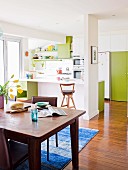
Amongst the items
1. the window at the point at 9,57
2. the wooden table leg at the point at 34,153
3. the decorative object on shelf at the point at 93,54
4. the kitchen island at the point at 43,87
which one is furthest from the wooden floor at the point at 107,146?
the window at the point at 9,57

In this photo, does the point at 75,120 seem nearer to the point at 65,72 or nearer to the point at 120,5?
the point at 120,5

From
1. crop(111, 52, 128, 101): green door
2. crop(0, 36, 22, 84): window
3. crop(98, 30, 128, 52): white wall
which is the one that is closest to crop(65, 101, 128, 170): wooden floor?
crop(111, 52, 128, 101): green door

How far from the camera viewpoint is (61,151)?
10.4 ft

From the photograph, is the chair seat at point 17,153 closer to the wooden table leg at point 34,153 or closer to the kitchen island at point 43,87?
the wooden table leg at point 34,153

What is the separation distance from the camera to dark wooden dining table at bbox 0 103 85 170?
1844 millimetres

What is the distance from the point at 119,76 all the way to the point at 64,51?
2.51 metres

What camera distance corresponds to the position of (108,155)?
304 cm

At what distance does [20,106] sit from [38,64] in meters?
7.06

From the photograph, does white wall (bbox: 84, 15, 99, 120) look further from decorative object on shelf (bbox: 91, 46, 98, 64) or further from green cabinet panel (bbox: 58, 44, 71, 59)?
green cabinet panel (bbox: 58, 44, 71, 59)

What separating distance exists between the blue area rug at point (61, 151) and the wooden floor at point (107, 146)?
0.10 m

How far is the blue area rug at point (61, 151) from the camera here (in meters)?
2.73

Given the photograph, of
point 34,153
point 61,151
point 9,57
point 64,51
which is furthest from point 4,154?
point 64,51

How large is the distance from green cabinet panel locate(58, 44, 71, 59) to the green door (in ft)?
6.28

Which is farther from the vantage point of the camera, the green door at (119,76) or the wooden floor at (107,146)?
the green door at (119,76)
